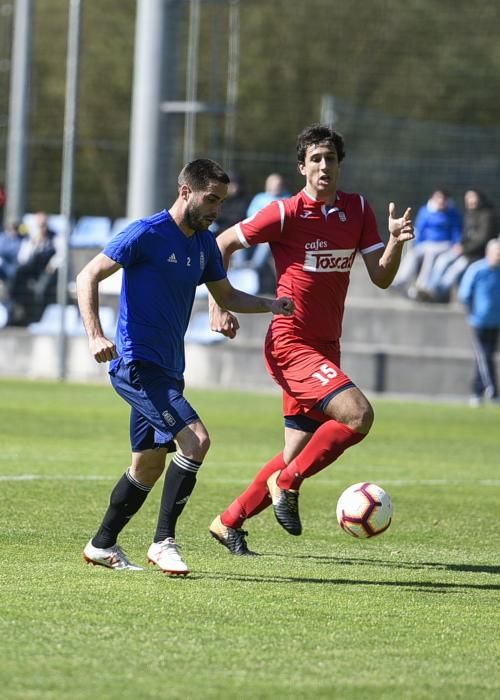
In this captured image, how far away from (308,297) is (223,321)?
80 centimetres

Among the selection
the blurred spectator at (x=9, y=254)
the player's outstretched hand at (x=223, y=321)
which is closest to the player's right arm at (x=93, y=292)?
the player's outstretched hand at (x=223, y=321)

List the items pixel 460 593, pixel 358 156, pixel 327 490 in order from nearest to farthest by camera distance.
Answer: pixel 460 593, pixel 327 490, pixel 358 156

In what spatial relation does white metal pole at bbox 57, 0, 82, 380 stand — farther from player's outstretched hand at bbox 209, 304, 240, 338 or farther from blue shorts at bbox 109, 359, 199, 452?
blue shorts at bbox 109, 359, 199, 452

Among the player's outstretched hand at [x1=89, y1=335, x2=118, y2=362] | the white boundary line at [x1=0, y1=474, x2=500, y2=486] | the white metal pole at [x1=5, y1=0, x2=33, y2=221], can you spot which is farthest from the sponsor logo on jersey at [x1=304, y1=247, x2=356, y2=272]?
the white metal pole at [x1=5, y1=0, x2=33, y2=221]

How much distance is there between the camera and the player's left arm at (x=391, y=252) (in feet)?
25.9

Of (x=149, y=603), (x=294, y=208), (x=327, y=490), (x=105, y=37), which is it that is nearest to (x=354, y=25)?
(x=105, y=37)

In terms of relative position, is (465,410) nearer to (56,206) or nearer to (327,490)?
(327,490)

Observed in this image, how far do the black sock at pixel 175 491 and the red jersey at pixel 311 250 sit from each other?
1389 millimetres

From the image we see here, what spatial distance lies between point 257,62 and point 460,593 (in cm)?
3557

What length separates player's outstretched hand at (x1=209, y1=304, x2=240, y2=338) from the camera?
25.3ft

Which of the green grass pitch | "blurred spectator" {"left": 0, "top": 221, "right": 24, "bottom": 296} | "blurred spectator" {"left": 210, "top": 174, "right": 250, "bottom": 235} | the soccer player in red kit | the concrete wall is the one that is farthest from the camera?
"blurred spectator" {"left": 0, "top": 221, "right": 24, "bottom": 296}

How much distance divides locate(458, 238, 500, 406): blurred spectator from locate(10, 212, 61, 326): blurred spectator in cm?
672

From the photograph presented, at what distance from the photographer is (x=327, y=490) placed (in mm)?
11422

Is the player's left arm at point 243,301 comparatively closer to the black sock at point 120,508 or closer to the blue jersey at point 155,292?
the blue jersey at point 155,292
